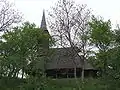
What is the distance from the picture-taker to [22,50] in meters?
44.4

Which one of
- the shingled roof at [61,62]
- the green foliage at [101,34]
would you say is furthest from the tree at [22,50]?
the green foliage at [101,34]

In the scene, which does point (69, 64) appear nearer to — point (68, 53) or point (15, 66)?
point (68, 53)

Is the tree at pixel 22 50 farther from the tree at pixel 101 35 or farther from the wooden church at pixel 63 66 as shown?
the tree at pixel 101 35

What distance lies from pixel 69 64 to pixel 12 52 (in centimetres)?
1118

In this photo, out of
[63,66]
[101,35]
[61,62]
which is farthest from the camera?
[61,62]

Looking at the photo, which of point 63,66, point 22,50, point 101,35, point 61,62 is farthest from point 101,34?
point 22,50

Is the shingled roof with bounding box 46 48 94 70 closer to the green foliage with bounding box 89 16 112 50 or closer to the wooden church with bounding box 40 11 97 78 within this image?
the wooden church with bounding box 40 11 97 78

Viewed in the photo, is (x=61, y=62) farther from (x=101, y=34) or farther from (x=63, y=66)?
(x=101, y=34)


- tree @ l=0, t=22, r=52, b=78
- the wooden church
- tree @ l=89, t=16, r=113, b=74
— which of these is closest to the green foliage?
tree @ l=89, t=16, r=113, b=74

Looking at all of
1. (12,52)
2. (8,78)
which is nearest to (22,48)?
(12,52)

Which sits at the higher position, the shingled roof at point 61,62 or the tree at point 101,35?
the tree at point 101,35

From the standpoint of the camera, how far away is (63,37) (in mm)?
43062

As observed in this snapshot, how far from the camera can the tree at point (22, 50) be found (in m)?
40.8

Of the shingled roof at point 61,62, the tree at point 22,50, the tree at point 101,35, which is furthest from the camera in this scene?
the shingled roof at point 61,62
